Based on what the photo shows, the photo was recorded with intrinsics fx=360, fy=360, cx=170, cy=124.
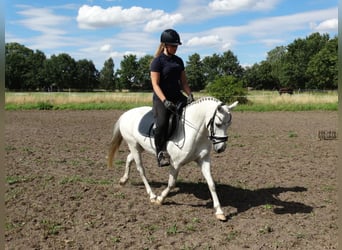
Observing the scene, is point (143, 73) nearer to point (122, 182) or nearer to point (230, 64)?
point (230, 64)

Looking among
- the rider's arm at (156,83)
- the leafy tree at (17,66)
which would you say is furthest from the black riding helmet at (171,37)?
the leafy tree at (17,66)

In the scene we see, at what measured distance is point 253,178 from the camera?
289 inches

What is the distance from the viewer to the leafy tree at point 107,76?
88.7m

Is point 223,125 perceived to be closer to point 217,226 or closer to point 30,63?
point 217,226

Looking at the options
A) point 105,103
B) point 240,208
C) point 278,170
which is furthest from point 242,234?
point 105,103

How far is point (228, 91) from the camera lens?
1160 inches

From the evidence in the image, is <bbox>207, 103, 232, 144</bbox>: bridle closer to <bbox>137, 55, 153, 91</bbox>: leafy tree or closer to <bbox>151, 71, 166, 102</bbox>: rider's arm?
<bbox>151, 71, 166, 102</bbox>: rider's arm

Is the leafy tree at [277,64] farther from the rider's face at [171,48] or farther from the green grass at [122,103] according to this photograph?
the rider's face at [171,48]

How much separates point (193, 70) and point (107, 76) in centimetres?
3088

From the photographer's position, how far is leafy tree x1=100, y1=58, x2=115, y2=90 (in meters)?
88.7

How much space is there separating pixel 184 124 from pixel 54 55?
282 ft

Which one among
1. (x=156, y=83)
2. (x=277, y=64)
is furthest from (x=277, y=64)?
(x=156, y=83)

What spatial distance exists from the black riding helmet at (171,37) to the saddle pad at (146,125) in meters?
1.37

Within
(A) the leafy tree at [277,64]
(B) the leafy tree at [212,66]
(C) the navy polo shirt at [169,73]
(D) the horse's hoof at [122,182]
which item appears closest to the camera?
(C) the navy polo shirt at [169,73]
